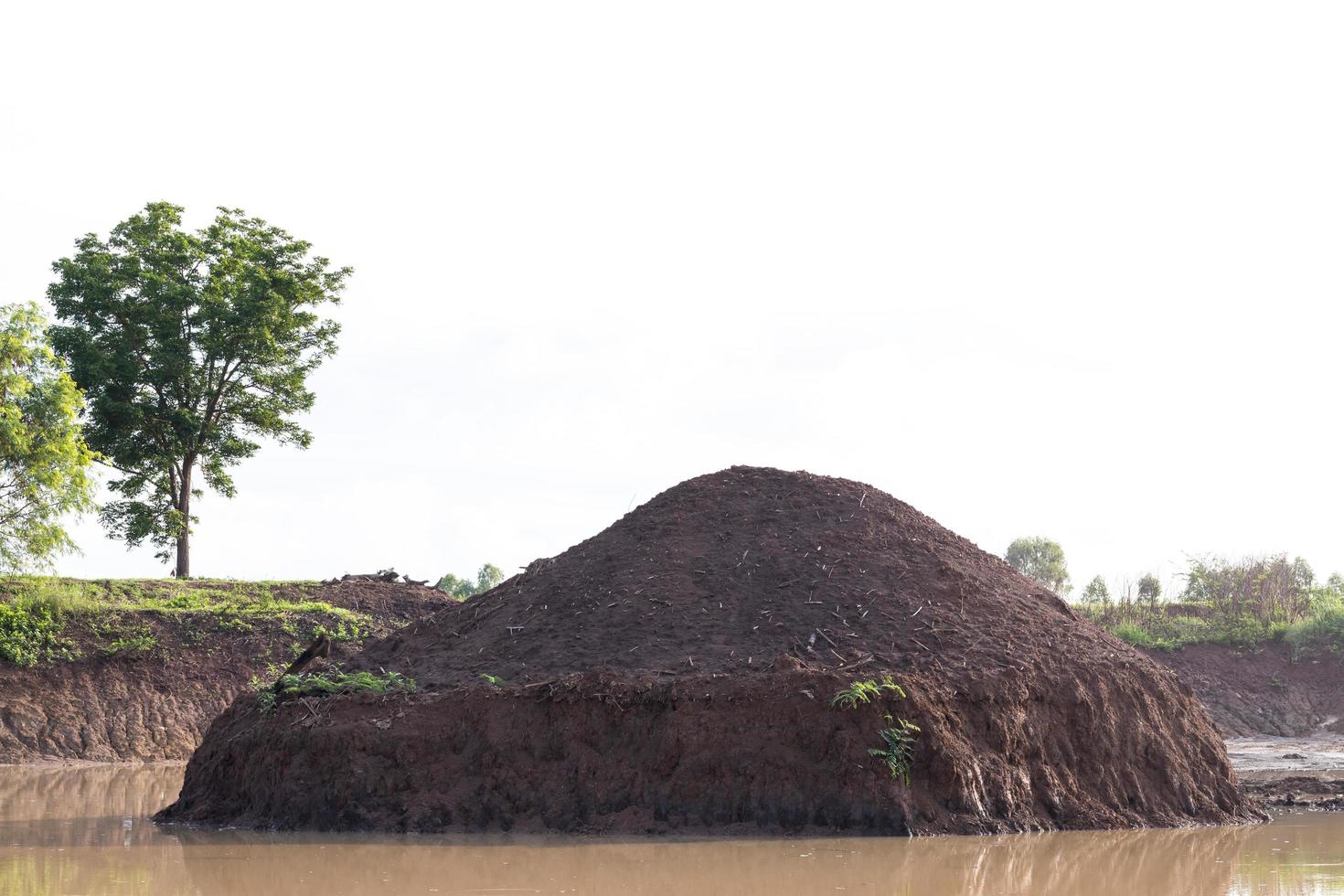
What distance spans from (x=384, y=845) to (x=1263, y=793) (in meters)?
11.9

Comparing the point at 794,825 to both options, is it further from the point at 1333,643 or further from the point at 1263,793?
the point at 1333,643

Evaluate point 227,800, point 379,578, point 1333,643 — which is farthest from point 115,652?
point 1333,643

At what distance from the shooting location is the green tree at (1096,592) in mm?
35222

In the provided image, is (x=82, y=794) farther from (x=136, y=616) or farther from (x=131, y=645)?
(x=136, y=616)

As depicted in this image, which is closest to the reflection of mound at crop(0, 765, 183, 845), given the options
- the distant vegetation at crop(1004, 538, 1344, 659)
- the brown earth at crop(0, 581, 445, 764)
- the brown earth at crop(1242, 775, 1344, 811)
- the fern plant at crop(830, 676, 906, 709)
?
the brown earth at crop(0, 581, 445, 764)

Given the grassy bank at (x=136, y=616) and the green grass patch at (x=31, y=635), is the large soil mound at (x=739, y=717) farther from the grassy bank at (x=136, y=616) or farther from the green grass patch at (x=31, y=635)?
the grassy bank at (x=136, y=616)

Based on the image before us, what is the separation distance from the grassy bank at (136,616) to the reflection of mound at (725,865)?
14.6 metres

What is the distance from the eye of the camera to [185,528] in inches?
1328

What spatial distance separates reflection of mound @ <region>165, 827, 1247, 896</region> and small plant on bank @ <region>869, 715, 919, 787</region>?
70cm

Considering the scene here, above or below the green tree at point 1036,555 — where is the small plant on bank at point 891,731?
below

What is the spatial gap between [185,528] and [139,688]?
31.1 ft

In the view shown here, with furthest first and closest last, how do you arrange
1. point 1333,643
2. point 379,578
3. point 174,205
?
point 174,205 < point 379,578 < point 1333,643

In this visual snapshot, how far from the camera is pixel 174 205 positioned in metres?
35.1

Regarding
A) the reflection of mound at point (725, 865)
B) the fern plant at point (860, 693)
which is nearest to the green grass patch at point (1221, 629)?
the fern plant at point (860, 693)
